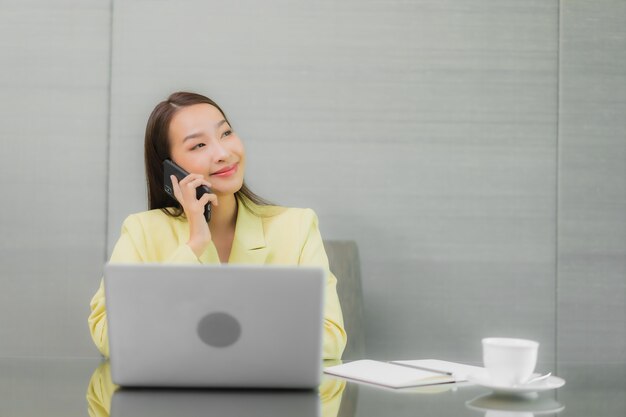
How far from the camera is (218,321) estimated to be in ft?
3.93

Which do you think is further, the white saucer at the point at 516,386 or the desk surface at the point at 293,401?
the white saucer at the point at 516,386

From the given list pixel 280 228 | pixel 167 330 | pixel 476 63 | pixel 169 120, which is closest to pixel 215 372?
pixel 167 330

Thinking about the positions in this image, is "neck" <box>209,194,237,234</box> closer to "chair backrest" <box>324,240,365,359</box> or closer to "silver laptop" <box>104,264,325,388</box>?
"chair backrest" <box>324,240,365,359</box>

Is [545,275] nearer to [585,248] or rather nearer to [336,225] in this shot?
[585,248]

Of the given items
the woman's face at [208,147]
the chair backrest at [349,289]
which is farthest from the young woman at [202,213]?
the chair backrest at [349,289]

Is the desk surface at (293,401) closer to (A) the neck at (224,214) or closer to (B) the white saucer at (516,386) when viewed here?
(B) the white saucer at (516,386)

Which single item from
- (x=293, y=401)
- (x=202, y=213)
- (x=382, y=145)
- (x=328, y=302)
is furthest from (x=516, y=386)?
(x=382, y=145)

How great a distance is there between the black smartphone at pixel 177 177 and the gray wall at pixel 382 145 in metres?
0.50

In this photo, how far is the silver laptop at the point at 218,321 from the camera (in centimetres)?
118

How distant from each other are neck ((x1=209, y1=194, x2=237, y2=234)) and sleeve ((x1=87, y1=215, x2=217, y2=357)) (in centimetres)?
17

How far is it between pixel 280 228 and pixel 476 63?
1.05 metres

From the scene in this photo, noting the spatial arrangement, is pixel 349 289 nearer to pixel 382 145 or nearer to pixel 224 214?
pixel 224 214

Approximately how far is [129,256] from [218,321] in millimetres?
962

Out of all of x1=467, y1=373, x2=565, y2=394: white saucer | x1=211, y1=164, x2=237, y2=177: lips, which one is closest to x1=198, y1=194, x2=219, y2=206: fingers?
x1=211, y1=164, x2=237, y2=177: lips
